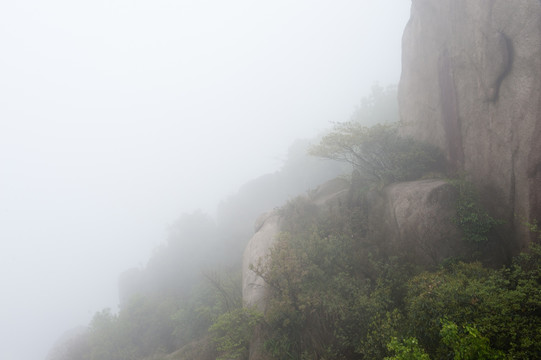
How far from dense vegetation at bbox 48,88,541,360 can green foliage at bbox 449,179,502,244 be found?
0.03 metres

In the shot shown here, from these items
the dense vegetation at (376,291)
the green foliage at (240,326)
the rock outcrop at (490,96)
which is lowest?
the green foliage at (240,326)

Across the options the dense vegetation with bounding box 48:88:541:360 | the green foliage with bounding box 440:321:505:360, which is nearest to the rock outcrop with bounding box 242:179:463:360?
the dense vegetation with bounding box 48:88:541:360

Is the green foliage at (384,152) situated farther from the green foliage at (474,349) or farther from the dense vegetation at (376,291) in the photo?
the green foliage at (474,349)

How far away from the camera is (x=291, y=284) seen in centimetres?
972

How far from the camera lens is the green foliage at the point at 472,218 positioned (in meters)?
9.12

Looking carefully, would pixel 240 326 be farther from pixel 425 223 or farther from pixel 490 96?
pixel 490 96

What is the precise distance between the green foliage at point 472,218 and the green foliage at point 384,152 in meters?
3.03

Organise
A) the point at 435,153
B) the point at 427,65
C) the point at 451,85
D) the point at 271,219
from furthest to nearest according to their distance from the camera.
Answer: the point at 271,219 → the point at 427,65 → the point at 435,153 → the point at 451,85

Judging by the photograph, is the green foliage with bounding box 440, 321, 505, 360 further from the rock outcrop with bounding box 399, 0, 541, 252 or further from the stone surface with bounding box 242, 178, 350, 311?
the stone surface with bounding box 242, 178, 350, 311

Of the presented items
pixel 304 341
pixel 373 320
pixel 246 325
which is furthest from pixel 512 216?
pixel 246 325

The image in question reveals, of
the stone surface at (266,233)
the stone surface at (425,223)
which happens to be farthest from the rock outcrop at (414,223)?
the stone surface at (266,233)

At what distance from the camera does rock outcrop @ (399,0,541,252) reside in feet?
26.7

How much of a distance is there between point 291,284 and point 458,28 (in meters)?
14.0

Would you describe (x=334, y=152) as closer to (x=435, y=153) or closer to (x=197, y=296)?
(x=435, y=153)
